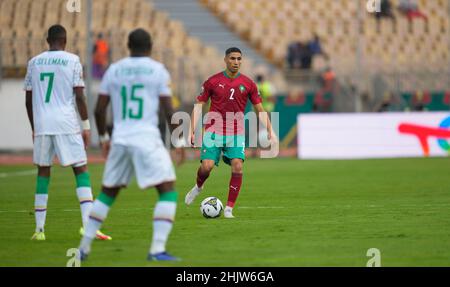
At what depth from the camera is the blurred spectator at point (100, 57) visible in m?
35.3

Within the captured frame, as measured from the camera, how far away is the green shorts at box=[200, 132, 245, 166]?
51.8 feet

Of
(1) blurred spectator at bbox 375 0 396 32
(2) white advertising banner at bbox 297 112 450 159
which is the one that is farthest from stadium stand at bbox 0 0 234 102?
(1) blurred spectator at bbox 375 0 396 32

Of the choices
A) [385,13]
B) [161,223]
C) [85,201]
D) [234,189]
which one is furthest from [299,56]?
[161,223]

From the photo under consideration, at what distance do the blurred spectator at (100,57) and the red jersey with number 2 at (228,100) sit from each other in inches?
774

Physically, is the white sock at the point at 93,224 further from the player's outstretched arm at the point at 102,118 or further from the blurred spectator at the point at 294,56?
the blurred spectator at the point at 294,56

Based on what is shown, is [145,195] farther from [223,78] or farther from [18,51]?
[18,51]

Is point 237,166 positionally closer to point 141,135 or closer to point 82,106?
point 82,106

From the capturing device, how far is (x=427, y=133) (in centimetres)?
3131

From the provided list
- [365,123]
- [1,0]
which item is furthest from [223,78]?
[1,0]

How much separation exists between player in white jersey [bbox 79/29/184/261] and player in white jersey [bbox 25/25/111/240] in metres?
2.04

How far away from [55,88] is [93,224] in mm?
2653

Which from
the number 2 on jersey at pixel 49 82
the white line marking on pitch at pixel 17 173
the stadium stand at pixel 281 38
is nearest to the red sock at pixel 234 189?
the number 2 on jersey at pixel 49 82

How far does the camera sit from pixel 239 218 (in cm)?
1518

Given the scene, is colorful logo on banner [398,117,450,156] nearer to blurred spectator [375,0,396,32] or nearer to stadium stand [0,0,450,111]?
stadium stand [0,0,450,111]
